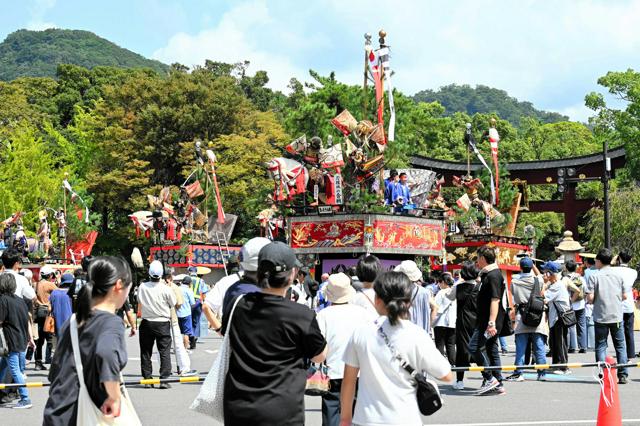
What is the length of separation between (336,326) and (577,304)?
38.5ft

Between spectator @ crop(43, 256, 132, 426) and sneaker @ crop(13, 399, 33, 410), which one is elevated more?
spectator @ crop(43, 256, 132, 426)

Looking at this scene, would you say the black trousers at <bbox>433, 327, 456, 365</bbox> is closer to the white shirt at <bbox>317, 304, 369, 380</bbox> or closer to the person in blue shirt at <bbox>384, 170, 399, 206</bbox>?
the white shirt at <bbox>317, 304, 369, 380</bbox>

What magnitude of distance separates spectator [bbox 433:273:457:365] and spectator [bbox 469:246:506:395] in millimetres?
2132

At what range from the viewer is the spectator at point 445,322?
14.3 m

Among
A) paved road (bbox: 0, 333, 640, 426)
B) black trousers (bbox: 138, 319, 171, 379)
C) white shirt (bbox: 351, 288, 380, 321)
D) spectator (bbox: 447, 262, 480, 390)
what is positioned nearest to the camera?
white shirt (bbox: 351, 288, 380, 321)

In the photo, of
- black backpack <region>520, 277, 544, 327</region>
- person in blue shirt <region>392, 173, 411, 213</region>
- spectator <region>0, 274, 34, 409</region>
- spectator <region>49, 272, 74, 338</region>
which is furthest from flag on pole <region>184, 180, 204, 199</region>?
spectator <region>0, 274, 34, 409</region>

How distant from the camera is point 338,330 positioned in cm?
703

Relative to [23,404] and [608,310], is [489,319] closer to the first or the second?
[608,310]

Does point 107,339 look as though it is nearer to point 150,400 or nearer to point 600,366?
point 600,366

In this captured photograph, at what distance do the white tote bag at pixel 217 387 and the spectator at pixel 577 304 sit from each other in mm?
12090

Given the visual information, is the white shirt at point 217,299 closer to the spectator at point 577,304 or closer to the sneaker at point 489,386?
the sneaker at point 489,386

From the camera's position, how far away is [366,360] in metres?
5.29

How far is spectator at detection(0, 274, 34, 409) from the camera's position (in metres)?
11.1

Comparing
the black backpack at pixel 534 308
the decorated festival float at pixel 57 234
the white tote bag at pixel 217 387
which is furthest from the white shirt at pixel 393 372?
the decorated festival float at pixel 57 234
